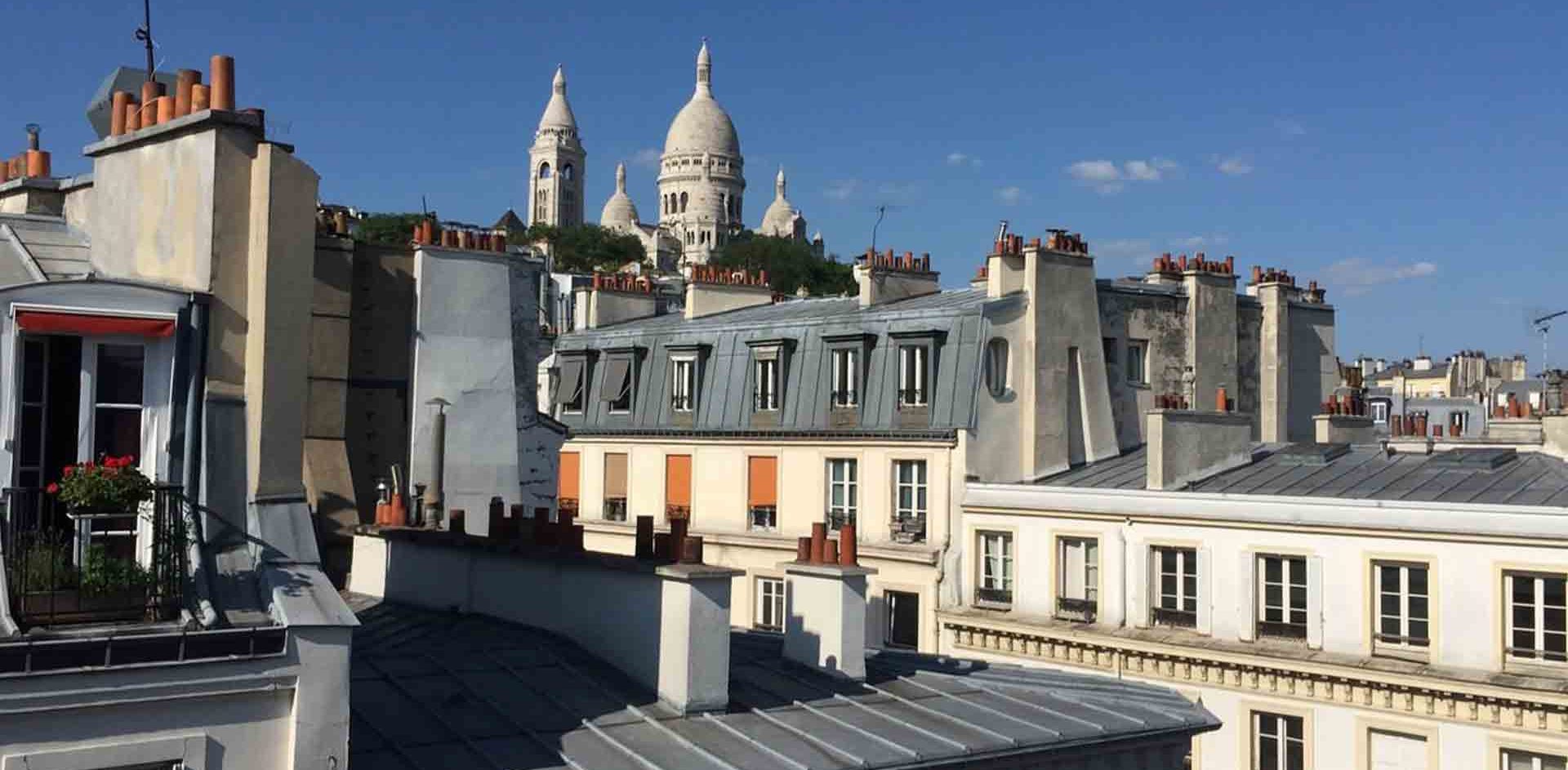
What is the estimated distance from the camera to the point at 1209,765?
1017 inches

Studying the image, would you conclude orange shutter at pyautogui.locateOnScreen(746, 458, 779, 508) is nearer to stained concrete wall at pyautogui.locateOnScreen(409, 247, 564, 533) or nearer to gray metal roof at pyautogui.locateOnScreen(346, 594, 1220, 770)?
stained concrete wall at pyautogui.locateOnScreen(409, 247, 564, 533)

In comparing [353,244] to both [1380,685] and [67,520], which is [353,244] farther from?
[1380,685]

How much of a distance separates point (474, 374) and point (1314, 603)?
1341cm

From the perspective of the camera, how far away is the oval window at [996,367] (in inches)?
1198

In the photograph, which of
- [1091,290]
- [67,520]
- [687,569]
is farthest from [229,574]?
[1091,290]

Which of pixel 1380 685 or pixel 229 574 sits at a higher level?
pixel 229 574

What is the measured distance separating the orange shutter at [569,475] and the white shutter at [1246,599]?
1746 centimetres

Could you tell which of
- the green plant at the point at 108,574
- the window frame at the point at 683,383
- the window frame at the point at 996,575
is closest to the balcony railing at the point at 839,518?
the window frame at the point at 996,575

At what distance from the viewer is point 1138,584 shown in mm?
27422

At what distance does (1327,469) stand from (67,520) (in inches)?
888

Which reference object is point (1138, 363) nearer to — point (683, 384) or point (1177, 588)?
point (1177, 588)

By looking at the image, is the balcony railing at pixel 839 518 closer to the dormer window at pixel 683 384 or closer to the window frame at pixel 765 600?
the window frame at pixel 765 600

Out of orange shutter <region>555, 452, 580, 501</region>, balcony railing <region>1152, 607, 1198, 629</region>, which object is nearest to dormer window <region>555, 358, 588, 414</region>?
orange shutter <region>555, 452, 580, 501</region>

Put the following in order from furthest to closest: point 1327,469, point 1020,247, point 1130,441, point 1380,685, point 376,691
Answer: point 1130,441 → point 1020,247 → point 1327,469 → point 1380,685 → point 376,691
